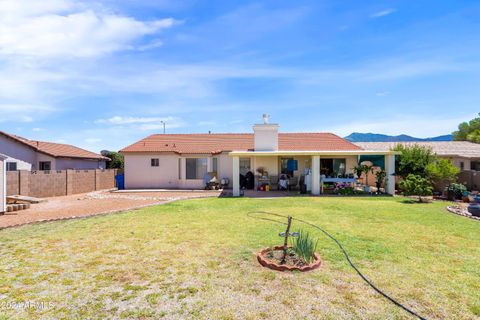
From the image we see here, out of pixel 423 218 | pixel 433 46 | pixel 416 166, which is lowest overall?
pixel 423 218

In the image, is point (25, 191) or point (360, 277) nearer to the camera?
point (360, 277)

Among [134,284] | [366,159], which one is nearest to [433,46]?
[366,159]

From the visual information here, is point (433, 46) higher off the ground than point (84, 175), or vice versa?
point (433, 46)

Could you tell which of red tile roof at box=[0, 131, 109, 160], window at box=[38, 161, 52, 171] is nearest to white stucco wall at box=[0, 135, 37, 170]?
red tile roof at box=[0, 131, 109, 160]

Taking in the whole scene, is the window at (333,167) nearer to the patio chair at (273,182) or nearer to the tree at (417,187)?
the patio chair at (273,182)

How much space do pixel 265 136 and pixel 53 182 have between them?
16294 mm

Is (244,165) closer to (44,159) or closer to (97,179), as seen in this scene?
(97,179)

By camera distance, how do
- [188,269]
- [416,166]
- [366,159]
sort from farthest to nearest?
[366,159] < [416,166] < [188,269]

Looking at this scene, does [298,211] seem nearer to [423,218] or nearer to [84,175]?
[423,218]

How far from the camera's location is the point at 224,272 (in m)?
5.73

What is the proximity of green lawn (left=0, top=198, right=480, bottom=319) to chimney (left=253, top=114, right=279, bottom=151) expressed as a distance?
13.5 meters

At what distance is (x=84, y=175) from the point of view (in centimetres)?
2300

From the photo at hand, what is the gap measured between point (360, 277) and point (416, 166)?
1652 centimetres

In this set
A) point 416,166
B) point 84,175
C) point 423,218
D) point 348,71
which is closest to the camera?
point 423,218
